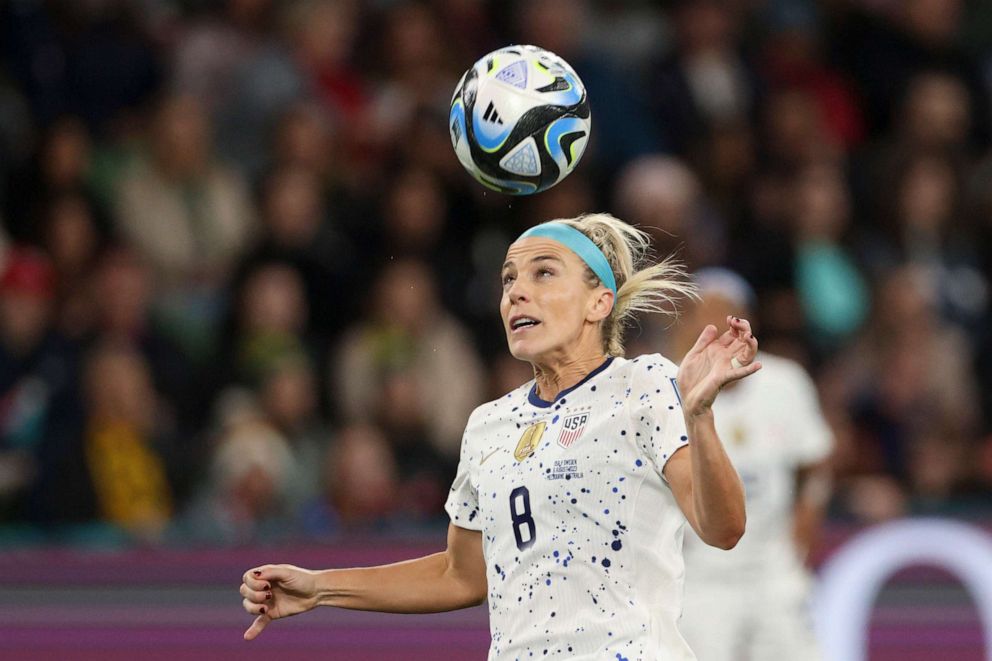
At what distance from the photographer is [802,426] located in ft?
24.1

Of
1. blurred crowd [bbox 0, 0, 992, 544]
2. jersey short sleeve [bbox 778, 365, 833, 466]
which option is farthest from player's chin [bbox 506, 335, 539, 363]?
blurred crowd [bbox 0, 0, 992, 544]

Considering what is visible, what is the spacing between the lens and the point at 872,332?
30.5 ft

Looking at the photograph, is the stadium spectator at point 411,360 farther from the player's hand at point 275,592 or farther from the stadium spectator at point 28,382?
the player's hand at point 275,592

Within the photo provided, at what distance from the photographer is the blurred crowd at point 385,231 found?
8.38m

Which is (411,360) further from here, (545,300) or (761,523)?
(545,300)

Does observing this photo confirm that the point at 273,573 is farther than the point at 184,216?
No

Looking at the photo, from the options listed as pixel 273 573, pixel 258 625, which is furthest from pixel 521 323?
pixel 258 625

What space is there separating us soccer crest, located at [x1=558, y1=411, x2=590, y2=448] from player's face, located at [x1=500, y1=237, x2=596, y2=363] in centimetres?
20

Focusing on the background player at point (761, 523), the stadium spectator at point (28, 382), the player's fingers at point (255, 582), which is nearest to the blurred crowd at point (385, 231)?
the stadium spectator at point (28, 382)

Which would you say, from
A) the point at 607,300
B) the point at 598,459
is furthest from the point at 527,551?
the point at 607,300

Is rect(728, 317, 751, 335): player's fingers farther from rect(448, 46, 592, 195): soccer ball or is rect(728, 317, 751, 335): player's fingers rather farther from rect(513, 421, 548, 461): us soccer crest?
rect(448, 46, 592, 195): soccer ball

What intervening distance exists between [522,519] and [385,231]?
5.36 metres

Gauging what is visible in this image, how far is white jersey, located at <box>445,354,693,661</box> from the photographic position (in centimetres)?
405

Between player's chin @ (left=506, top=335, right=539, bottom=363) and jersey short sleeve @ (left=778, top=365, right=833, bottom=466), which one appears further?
jersey short sleeve @ (left=778, top=365, right=833, bottom=466)
